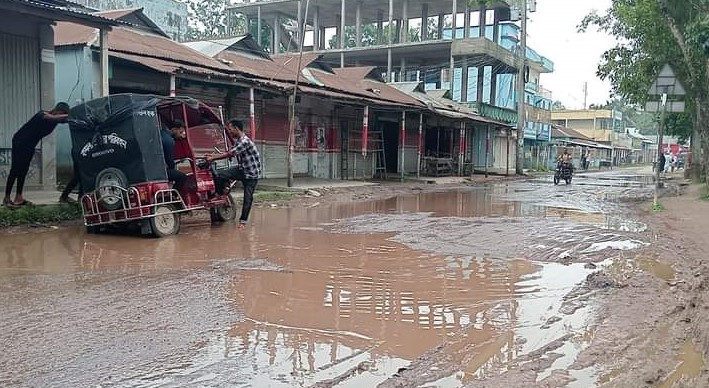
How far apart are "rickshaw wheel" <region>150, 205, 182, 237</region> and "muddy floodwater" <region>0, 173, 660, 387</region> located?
7.5 inches

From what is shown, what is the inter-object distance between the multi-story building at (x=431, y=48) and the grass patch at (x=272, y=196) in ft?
72.8

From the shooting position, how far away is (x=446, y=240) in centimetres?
909

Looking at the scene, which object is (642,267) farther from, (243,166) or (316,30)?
(316,30)

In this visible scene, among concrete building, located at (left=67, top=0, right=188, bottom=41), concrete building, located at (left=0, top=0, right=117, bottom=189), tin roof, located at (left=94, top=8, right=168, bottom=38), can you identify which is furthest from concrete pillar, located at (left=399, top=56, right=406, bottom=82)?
concrete building, located at (left=0, top=0, right=117, bottom=189)

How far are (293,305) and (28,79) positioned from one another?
954cm

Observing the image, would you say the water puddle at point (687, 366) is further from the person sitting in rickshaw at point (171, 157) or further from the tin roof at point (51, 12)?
the tin roof at point (51, 12)

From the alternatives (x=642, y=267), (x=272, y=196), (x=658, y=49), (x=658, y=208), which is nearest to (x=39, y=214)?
(x=272, y=196)

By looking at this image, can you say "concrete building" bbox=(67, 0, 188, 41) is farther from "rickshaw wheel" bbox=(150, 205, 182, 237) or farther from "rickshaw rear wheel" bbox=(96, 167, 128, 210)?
"rickshaw wheel" bbox=(150, 205, 182, 237)

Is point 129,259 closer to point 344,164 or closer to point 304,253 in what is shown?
point 304,253

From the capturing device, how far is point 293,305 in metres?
5.26

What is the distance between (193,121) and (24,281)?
5.03 meters

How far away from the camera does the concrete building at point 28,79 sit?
11.6m

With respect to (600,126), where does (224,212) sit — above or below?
below

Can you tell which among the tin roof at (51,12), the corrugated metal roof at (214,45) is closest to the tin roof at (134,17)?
the corrugated metal roof at (214,45)
